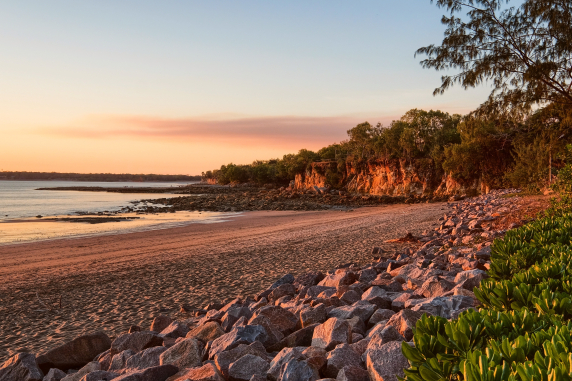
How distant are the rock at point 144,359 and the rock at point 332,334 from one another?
1.86 meters

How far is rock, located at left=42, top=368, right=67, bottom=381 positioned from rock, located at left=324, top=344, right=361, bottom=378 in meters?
3.27

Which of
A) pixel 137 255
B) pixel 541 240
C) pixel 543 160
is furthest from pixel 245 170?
pixel 541 240

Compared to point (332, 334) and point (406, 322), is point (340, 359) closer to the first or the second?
point (332, 334)

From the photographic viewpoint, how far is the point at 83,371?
182 inches

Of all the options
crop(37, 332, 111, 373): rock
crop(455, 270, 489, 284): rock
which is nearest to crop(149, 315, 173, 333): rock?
crop(37, 332, 111, 373): rock

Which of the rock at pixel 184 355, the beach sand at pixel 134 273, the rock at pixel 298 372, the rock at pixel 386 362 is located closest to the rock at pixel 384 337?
the rock at pixel 386 362

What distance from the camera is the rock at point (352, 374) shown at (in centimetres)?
327

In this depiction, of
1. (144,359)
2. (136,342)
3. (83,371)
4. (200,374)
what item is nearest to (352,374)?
(200,374)

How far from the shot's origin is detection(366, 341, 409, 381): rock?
3.19 metres

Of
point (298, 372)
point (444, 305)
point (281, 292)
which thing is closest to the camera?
point (298, 372)

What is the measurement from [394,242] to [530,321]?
12252 millimetres

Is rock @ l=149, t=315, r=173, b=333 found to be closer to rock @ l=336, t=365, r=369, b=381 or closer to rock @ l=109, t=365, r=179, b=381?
rock @ l=109, t=365, r=179, b=381

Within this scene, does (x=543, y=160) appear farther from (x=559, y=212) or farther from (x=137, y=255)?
(x=137, y=255)

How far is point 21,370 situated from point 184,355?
6.58 ft
